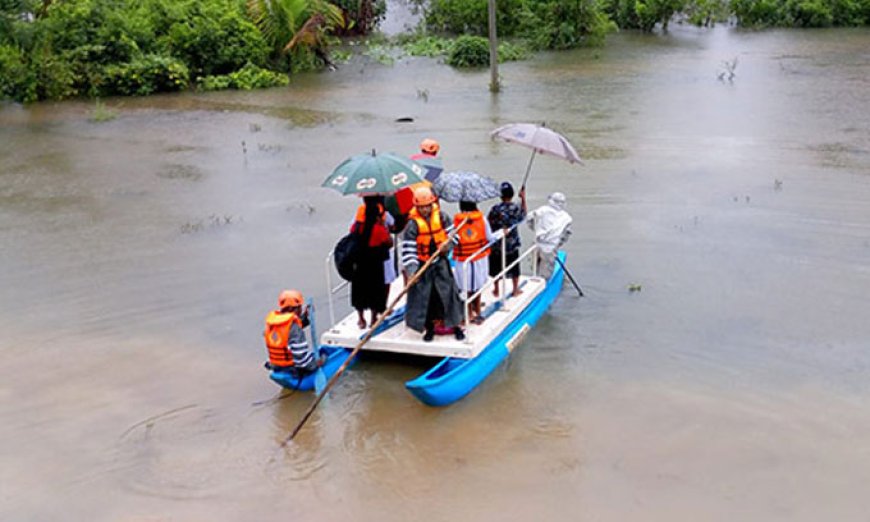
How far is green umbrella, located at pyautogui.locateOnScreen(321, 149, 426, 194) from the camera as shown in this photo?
294 inches

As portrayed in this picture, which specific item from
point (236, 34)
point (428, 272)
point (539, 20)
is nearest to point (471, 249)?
point (428, 272)

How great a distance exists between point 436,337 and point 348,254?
1.12 m

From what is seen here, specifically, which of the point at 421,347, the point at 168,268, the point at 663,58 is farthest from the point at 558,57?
the point at 421,347

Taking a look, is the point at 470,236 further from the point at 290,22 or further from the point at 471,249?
the point at 290,22

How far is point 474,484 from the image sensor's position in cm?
675

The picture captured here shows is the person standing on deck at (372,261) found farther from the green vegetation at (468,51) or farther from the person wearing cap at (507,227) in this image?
the green vegetation at (468,51)

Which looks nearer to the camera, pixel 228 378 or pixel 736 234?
pixel 228 378

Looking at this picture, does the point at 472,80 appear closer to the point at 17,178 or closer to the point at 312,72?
the point at 312,72

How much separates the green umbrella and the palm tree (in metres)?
18.1

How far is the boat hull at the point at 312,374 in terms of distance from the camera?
7773mm

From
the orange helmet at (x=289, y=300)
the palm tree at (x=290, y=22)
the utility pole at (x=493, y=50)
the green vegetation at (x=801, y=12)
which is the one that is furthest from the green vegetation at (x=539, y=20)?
the orange helmet at (x=289, y=300)

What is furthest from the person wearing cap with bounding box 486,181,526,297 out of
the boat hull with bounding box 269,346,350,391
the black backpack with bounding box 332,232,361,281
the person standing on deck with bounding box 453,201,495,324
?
the boat hull with bounding box 269,346,350,391

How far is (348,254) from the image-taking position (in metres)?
7.97

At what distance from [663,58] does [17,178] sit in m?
17.4
